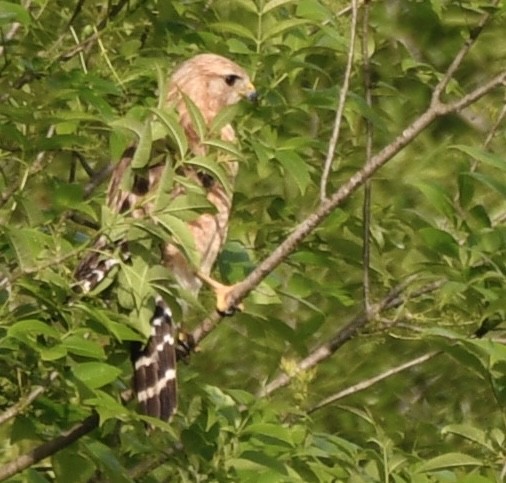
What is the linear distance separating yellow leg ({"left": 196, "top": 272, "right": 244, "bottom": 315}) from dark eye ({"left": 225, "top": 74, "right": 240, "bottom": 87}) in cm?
73

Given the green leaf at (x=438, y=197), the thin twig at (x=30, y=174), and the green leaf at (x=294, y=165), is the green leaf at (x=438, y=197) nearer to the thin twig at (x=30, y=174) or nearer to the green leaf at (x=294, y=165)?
the green leaf at (x=294, y=165)

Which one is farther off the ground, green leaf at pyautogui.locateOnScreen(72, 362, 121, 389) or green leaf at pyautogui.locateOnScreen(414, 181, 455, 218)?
green leaf at pyautogui.locateOnScreen(414, 181, 455, 218)

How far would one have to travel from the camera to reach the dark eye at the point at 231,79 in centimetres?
468

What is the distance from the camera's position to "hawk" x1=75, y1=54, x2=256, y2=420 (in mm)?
3355

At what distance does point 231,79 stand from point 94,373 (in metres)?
1.68

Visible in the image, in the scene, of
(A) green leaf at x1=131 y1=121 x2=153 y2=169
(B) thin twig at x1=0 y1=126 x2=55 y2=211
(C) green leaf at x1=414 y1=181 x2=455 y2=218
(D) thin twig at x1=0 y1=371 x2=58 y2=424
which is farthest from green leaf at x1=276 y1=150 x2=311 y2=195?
(D) thin twig at x1=0 y1=371 x2=58 y2=424

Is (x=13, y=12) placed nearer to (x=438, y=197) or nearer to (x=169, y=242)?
(x=169, y=242)

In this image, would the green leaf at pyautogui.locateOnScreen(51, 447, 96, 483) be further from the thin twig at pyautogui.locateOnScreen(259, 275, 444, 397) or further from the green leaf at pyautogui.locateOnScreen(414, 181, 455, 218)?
the green leaf at pyautogui.locateOnScreen(414, 181, 455, 218)

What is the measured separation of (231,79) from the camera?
15.6ft

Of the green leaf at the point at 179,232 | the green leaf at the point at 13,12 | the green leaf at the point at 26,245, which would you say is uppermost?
the green leaf at the point at 13,12

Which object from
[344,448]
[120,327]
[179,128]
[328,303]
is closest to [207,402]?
[344,448]

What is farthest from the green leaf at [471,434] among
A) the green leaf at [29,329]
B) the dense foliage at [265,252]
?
the green leaf at [29,329]

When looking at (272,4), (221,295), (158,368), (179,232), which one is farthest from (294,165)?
(179,232)

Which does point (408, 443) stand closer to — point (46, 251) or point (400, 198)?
point (400, 198)
